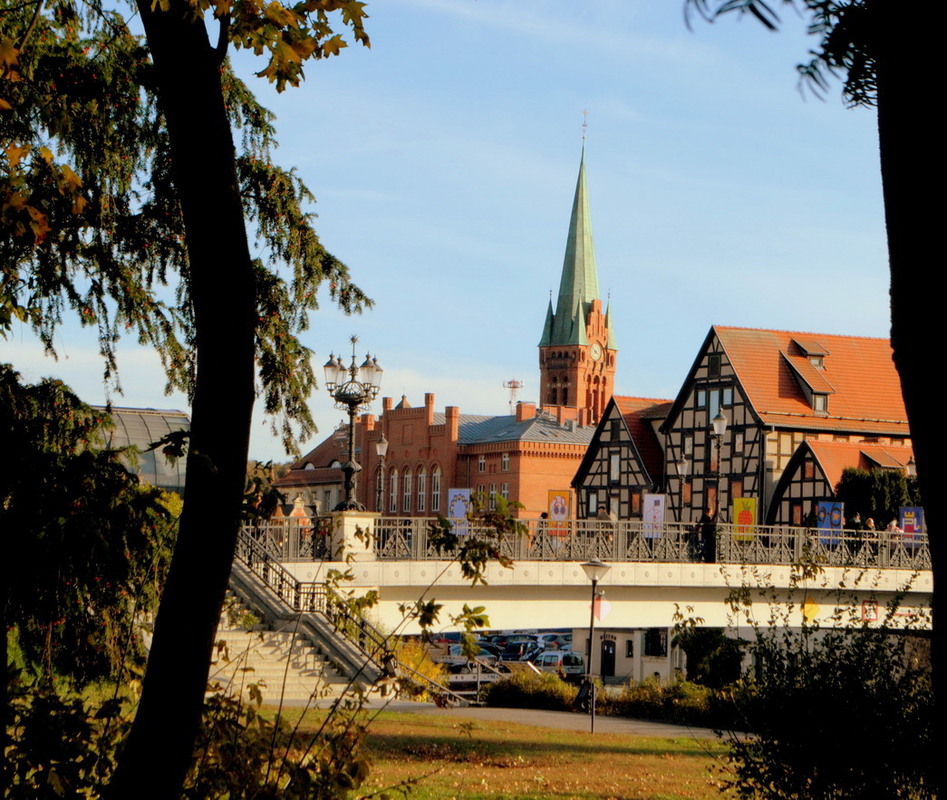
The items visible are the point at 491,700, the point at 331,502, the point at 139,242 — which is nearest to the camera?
the point at 139,242

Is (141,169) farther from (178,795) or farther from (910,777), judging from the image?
(910,777)

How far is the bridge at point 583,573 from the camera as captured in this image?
28.4 meters

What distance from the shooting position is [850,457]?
5844 centimetres

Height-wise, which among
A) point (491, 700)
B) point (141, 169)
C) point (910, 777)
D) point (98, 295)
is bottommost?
point (491, 700)

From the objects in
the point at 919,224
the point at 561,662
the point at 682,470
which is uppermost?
the point at 682,470

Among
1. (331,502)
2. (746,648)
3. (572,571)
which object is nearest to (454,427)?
(331,502)

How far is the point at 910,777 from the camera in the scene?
29.7 feet

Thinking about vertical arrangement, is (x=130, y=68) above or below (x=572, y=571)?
above

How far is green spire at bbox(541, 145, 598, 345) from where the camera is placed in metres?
128

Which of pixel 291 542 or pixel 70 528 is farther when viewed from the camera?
pixel 291 542

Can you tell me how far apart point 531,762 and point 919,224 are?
14.5 meters

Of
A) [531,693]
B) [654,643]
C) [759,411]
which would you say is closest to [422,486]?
[654,643]

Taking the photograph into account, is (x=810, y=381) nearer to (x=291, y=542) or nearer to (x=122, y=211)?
(x=291, y=542)

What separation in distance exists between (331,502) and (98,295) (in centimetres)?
10455
